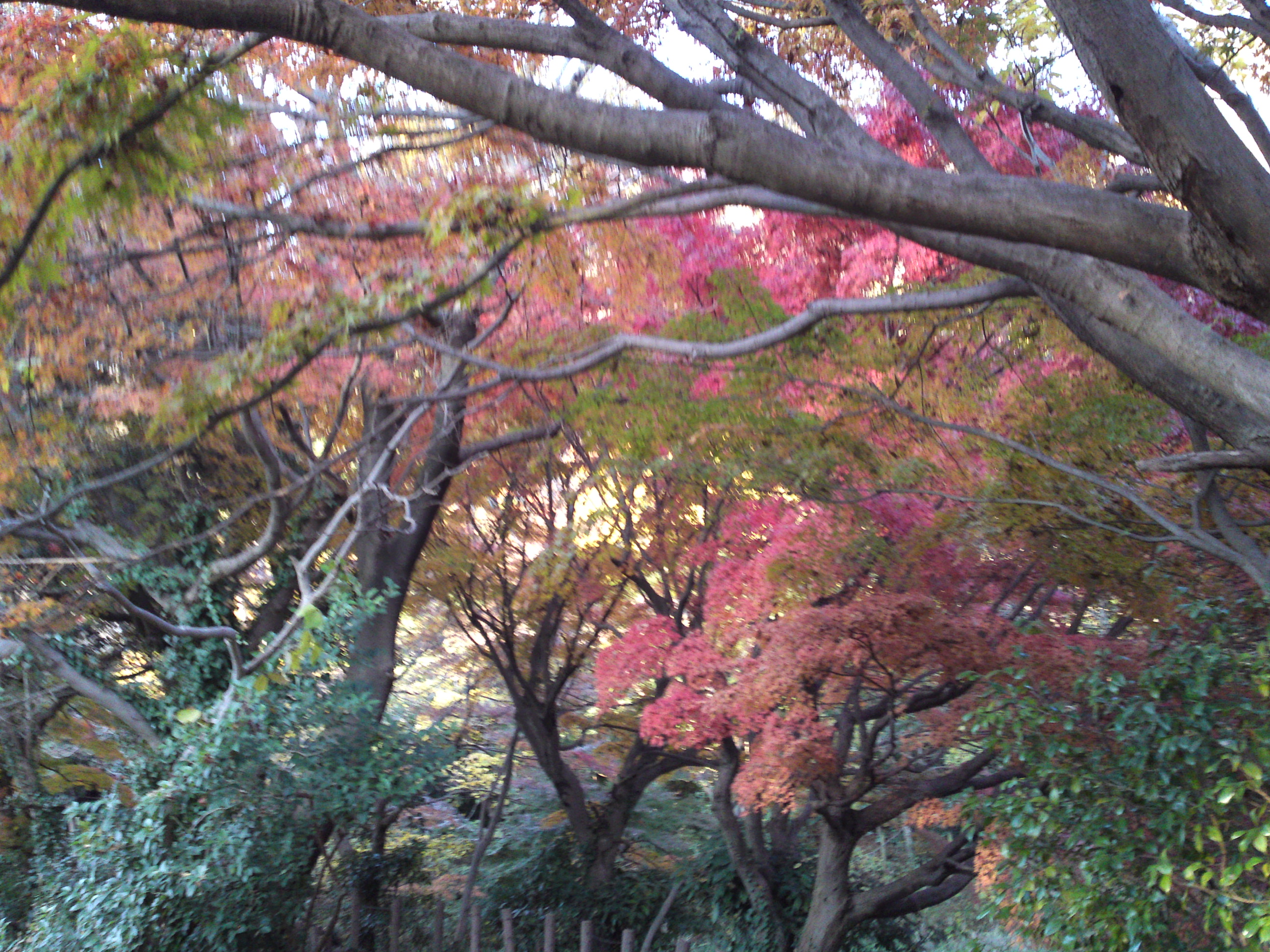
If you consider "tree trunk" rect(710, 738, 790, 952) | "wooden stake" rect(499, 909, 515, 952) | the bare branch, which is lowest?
"wooden stake" rect(499, 909, 515, 952)

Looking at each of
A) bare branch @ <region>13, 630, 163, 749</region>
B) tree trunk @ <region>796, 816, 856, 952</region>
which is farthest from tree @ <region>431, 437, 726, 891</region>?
bare branch @ <region>13, 630, 163, 749</region>

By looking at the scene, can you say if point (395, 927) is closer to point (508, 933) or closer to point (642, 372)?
point (508, 933)

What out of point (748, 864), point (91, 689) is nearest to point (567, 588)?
point (748, 864)

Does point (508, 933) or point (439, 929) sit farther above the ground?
point (439, 929)

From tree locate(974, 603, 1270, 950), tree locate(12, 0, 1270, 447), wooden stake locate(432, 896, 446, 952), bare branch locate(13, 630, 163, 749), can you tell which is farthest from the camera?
wooden stake locate(432, 896, 446, 952)

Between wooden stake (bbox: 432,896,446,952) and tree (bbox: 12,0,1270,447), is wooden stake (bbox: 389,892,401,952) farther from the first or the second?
tree (bbox: 12,0,1270,447)

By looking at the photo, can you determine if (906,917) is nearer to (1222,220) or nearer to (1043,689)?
(1043,689)

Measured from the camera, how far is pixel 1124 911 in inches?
162

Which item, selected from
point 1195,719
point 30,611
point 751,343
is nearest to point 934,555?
point 1195,719

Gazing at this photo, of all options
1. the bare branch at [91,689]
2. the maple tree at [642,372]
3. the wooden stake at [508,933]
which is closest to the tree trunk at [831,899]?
the maple tree at [642,372]

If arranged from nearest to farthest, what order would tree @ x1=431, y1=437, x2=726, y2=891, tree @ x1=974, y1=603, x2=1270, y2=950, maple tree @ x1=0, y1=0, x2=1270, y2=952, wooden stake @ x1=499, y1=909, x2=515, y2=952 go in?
maple tree @ x1=0, y1=0, x2=1270, y2=952, tree @ x1=974, y1=603, x2=1270, y2=950, wooden stake @ x1=499, y1=909, x2=515, y2=952, tree @ x1=431, y1=437, x2=726, y2=891

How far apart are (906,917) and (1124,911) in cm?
610

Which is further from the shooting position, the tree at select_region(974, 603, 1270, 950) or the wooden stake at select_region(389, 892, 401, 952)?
the wooden stake at select_region(389, 892, 401, 952)

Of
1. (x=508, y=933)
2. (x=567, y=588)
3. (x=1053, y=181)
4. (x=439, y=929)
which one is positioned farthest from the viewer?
(x=567, y=588)
